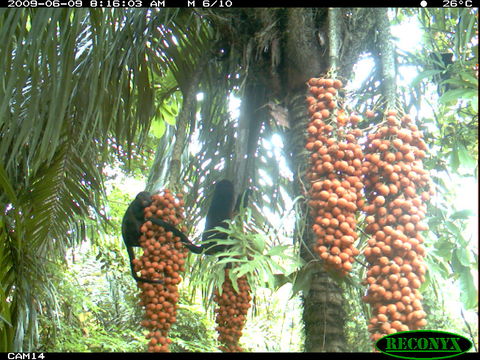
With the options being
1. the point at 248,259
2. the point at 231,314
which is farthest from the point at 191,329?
the point at 248,259

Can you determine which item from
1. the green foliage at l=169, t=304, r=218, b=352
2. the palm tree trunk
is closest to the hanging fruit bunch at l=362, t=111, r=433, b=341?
the palm tree trunk

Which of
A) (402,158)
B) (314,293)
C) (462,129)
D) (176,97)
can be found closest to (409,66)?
(462,129)

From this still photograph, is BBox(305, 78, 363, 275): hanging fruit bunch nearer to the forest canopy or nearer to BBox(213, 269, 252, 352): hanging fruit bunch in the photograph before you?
the forest canopy

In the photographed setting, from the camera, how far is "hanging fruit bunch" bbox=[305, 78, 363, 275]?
2.86 ft

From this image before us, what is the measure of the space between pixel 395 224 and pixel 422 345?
0.17 m

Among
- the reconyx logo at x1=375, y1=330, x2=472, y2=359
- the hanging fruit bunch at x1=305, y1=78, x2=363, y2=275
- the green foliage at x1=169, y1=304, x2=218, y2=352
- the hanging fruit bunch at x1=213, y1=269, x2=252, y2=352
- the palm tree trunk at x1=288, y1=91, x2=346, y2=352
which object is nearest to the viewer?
the reconyx logo at x1=375, y1=330, x2=472, y2=359

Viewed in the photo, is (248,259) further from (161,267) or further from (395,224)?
(395,224)

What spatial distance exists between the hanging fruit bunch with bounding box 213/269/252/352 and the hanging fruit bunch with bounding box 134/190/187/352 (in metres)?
0.10

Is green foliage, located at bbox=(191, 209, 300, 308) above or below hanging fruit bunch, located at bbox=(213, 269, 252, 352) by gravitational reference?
above

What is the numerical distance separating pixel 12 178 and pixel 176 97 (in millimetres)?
592

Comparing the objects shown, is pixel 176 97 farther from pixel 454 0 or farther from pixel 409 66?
pixel 454 0

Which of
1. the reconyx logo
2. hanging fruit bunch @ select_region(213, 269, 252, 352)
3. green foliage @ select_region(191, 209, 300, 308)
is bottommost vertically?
the reconyx logo

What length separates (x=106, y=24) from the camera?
4.47 feet

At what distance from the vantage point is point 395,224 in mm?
832
